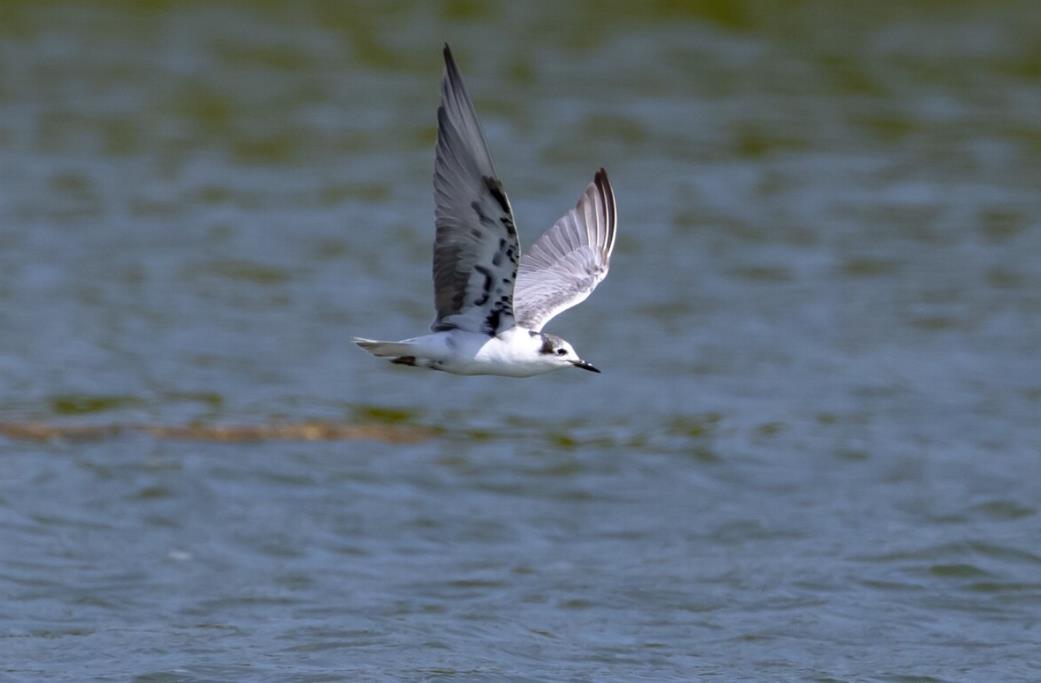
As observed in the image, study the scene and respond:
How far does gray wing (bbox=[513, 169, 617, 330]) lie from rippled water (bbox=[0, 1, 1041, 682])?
176 cm

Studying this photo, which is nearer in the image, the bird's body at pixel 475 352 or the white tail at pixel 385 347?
the white tail at pixel 385 347

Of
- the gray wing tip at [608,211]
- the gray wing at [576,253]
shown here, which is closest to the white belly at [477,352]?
the gray wing at [576,253]

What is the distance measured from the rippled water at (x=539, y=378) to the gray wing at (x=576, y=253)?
1758mm

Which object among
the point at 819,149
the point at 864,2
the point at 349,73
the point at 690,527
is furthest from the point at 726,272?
the point at 864,2

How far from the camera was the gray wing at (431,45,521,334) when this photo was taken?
7133 millimetres

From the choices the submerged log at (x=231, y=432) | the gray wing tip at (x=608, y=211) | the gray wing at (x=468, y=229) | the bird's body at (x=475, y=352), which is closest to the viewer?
the gray wing at (x=468, y=229)

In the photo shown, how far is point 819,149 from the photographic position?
1900cm

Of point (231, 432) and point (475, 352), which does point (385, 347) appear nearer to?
point (475, 352)

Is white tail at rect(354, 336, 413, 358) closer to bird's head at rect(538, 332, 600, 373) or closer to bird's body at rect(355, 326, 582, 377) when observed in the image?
bird's body at rect(355, 326, 582, 377)

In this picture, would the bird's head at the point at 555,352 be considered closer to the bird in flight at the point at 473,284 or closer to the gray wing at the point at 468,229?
the bird in flight at the point at 473,284

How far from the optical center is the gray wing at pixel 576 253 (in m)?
9.05

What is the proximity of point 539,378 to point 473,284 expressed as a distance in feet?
20.4

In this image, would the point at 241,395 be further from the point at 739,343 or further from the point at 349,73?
the point at 349,73

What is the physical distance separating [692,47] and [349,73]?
3856 mm
